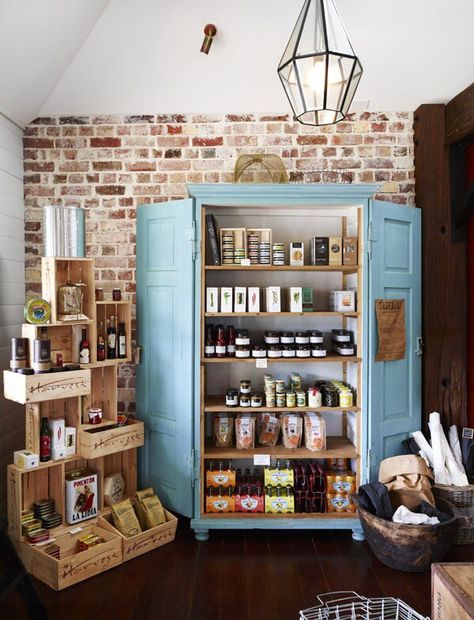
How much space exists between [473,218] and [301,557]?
240 cm

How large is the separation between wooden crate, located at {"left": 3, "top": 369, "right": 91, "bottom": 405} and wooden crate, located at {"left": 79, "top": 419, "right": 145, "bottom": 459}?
28 cm

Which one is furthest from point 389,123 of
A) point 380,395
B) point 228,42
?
point 380,395

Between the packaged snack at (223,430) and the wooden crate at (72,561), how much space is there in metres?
0.84

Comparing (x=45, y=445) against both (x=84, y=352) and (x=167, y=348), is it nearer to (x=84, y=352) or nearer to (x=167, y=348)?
(x=84, y=352)

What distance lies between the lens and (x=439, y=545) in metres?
2.54

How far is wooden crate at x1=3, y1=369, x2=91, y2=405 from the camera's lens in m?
2.54

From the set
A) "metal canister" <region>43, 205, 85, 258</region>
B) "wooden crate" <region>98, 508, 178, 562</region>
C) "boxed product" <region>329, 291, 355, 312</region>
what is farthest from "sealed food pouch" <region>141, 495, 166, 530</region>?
"boxed product" <region>329, 291, 355, 312</region>

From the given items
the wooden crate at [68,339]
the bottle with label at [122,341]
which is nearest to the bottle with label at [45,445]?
the wooden crate at [68,339]

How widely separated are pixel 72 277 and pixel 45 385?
68 cm

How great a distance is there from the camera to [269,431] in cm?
321

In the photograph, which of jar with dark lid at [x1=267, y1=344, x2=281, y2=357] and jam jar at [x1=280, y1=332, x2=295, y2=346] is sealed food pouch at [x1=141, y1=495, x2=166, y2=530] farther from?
jam jar at [x1=280, y1=332, x2=295, y2=346]

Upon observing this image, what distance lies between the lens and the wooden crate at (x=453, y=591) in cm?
129

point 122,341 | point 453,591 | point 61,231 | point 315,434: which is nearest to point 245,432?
point 315,434

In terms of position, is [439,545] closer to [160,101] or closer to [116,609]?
[116,609]
